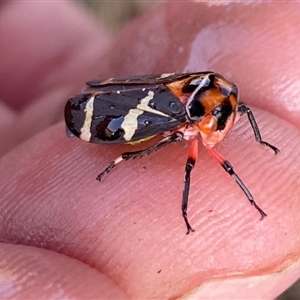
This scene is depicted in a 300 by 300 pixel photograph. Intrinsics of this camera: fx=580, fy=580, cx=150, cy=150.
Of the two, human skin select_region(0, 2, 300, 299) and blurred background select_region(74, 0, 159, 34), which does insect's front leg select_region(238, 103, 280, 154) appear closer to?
human skin select_region(0, 2, 300, 299)

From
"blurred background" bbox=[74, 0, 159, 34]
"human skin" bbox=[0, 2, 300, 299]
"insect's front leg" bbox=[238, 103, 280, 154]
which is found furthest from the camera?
"blurred background" bbox=[74, 0, 159, 34]

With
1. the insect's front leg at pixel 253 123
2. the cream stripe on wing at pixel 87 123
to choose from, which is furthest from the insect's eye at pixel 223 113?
the cream stripe on wing at pixel 87 123

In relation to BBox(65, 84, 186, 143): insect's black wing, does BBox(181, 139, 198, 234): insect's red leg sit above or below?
below

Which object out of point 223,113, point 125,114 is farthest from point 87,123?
point 223,113

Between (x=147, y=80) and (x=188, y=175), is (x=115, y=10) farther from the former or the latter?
(x=188, y=175)

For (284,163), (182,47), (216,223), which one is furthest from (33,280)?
(182,47)

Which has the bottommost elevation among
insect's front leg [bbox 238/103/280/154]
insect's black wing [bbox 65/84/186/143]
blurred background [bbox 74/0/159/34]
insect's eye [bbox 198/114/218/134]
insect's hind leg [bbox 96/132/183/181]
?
blurred background [bbox 74/0/159/34]

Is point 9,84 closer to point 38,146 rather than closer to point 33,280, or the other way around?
point 38,146

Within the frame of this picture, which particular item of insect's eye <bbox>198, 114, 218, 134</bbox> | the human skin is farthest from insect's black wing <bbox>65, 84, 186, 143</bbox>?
the human skin
